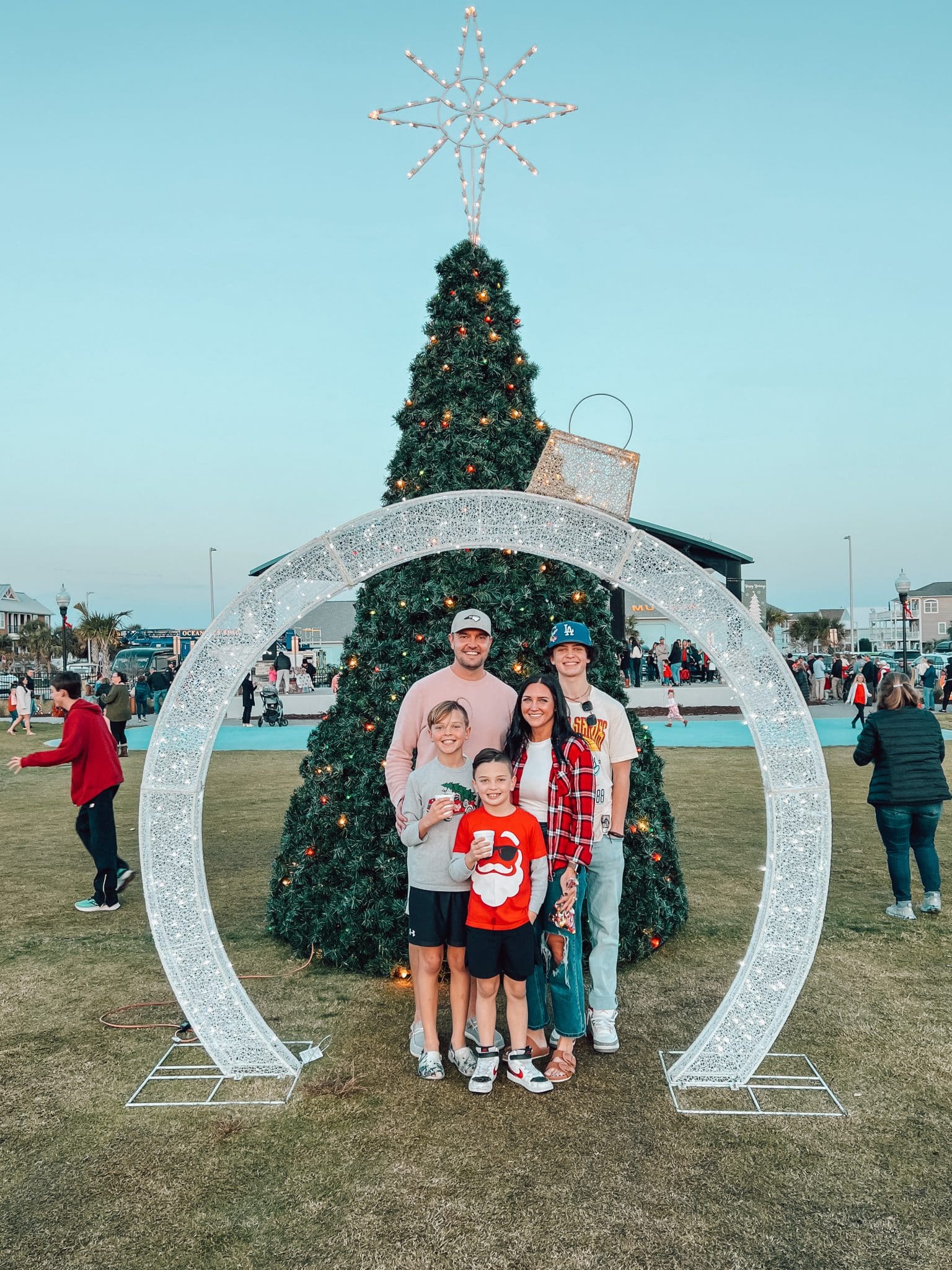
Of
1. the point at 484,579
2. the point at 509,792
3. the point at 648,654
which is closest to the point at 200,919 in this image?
the point at 509,792

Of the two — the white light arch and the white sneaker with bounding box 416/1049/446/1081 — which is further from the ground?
the white light arch

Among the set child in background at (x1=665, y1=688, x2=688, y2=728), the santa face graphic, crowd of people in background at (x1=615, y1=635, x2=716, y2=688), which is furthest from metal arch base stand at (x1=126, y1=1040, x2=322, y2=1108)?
crowd of people in background at (x1=615, y1=635, x2=716, y2=688)

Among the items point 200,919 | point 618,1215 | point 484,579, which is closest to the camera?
point 618,1215

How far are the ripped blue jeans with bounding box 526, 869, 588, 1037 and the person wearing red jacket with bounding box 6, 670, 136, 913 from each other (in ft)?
11.6

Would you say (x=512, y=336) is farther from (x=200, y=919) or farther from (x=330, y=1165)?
(x=330, y=1165)

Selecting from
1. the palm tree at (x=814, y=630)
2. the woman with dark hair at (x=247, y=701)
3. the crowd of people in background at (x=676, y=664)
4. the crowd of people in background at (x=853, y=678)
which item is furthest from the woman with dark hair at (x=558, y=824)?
the palm tree at (x=814, y=630)

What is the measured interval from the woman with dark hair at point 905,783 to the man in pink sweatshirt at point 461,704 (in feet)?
9.94

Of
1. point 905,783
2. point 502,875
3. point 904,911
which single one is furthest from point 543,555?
point 904,911

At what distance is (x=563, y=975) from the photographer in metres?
3.50

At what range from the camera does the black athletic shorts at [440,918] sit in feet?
11.1

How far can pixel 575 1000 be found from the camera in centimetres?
353

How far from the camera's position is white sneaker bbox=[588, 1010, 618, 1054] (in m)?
3.60

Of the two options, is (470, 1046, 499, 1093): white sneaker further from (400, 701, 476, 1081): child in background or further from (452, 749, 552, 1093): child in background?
(400, 701, 476, 1081): child in background

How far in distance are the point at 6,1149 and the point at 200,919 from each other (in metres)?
0.99
